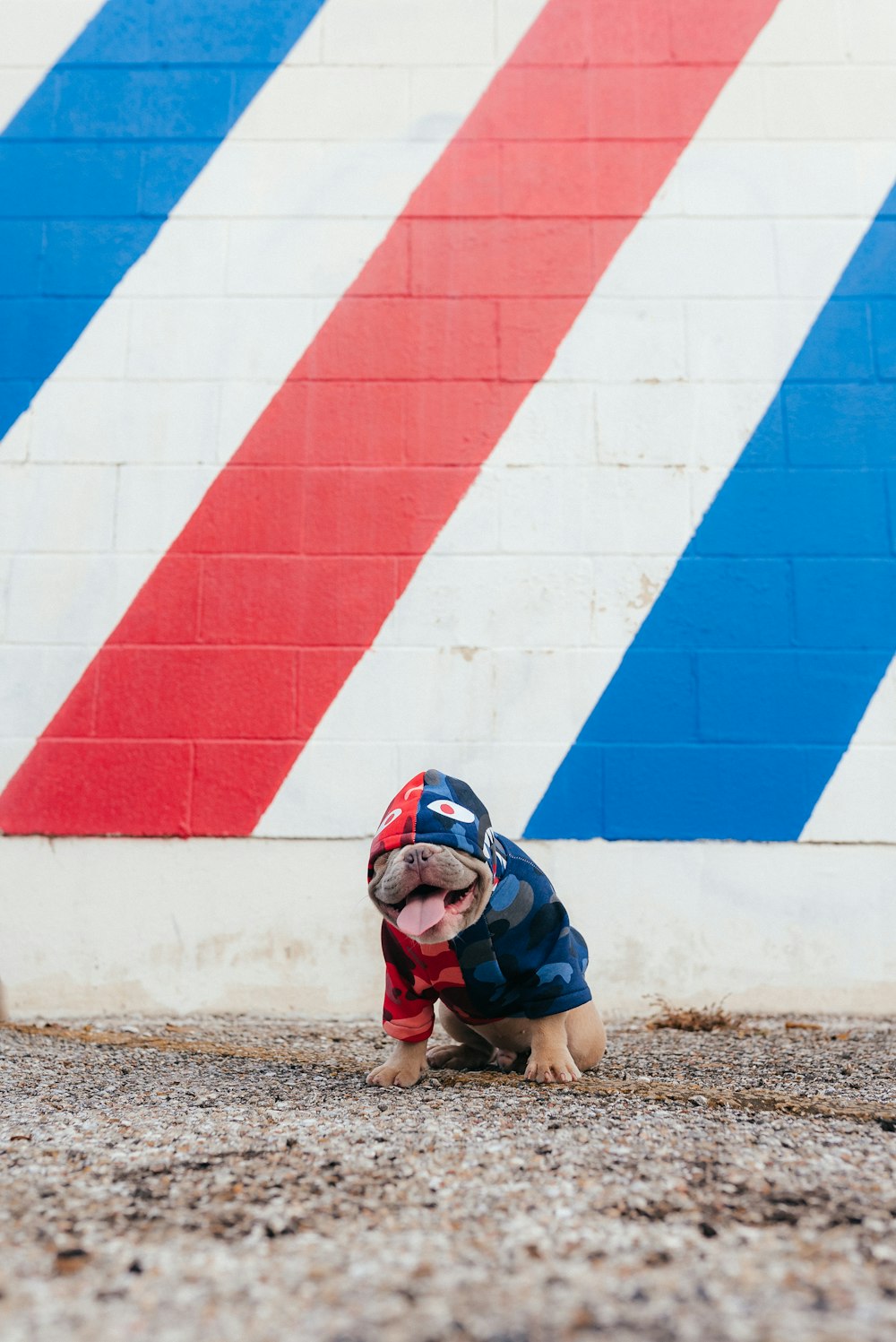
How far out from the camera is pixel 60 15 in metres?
2.97

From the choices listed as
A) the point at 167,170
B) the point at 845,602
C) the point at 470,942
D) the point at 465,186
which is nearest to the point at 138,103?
the point at 167,170

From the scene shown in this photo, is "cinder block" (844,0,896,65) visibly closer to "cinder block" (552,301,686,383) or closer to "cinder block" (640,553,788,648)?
"cinder block" (552,301,686,383)

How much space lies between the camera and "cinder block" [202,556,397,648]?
2674 millimetres

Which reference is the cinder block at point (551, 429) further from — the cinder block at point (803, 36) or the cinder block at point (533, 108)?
the cinder block at point (803, 36)

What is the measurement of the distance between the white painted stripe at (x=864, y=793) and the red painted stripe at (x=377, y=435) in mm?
1351

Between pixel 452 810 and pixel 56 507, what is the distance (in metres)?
1.82

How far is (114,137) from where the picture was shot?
292cm

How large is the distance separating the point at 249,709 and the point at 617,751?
1063 millimetres

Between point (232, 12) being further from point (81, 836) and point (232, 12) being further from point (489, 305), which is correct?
point (81, 836)

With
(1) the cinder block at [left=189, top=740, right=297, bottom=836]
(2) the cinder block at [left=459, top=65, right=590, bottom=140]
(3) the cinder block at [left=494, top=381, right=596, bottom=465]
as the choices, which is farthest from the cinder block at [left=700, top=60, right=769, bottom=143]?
(1) the cinder block at [left=189, top=740, right=297, bottom=836]

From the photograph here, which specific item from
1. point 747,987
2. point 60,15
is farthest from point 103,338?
point 747,987

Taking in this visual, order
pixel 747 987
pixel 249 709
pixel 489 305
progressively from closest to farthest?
1. pixel 747 987
2. pixel 249 709
3. pixel 489 305

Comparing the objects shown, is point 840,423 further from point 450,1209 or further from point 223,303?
point 450,1209

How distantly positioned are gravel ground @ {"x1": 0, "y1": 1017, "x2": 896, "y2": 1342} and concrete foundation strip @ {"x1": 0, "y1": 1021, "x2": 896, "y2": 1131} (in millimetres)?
11
